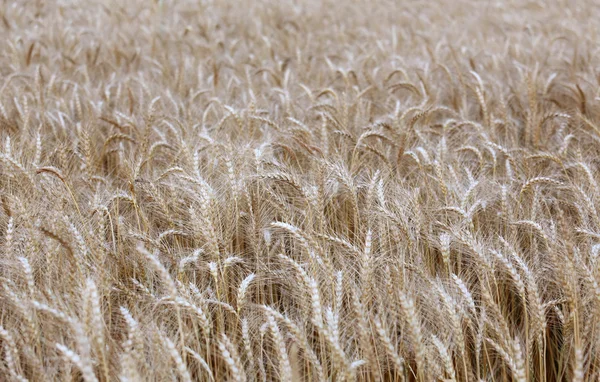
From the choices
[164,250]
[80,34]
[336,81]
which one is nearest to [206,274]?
[164,250]

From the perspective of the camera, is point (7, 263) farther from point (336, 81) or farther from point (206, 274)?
point (336, 81)

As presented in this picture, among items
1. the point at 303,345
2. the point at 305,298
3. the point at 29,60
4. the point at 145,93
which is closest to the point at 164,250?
the point at 305,298

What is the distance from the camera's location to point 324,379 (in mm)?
1167

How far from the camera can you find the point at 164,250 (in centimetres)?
150

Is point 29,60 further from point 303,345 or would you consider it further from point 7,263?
point 303,345

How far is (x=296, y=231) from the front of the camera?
128cm

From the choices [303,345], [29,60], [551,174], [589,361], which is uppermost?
[29,60]

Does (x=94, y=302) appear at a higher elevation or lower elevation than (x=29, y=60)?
lower

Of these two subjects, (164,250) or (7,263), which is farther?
(164,250)

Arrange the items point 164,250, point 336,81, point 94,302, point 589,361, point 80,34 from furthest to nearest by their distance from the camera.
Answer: point 80,34 → point 336,81 → point 164,250 → point 589,361 → point 94,302

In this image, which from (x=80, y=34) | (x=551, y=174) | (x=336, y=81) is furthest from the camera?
(x=80, y=34)

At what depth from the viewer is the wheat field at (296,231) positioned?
1201 millimetres

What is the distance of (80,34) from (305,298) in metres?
3.64

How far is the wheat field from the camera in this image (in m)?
1.20
